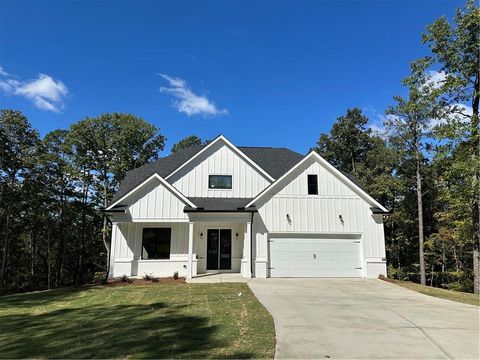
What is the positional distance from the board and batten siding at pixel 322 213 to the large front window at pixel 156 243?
4.53 m

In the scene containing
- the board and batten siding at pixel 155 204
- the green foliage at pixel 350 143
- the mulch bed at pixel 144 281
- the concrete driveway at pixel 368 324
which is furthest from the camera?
the green foliage at pixel 350 143

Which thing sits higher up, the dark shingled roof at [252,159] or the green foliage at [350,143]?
the green foliage at [350,143]

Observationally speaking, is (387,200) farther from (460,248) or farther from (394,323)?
(394,323)

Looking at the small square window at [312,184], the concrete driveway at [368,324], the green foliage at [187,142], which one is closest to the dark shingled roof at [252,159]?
the small square window at [312,184]

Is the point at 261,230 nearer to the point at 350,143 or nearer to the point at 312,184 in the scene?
the point at 312,184

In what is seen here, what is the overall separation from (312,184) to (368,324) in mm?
10143

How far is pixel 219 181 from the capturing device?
18.7 m

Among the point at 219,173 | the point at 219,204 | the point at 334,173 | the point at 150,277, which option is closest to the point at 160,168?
the point at 219,173

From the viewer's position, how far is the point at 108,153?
31.6 m

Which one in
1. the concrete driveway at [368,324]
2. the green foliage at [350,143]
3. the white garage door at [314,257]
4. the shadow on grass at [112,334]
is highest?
the green foliage at [350,143]

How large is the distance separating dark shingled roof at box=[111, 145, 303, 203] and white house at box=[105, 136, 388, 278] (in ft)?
8.59

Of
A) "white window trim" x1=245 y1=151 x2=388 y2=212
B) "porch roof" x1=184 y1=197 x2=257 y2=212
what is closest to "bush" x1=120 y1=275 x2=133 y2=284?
"porch roof" x1=184 y1=197 x2=257 y2=212

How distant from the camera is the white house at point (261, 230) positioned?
52.2 feet

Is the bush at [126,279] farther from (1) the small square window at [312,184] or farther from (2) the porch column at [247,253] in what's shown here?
(1) the small square window at [312,184]
